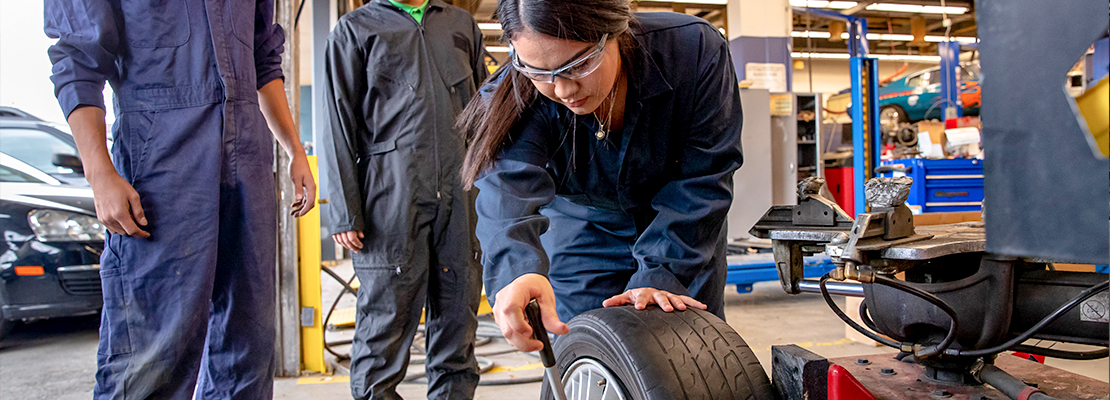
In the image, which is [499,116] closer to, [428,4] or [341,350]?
[428,4]

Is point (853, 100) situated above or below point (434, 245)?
above

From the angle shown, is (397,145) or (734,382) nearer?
(734,382)

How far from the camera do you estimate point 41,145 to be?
116 inches

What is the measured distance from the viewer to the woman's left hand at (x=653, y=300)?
1.05 meters

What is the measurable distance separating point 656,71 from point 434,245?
1.03m

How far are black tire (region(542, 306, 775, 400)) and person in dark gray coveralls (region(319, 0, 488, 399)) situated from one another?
0.92 meters

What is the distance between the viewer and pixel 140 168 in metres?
1.22

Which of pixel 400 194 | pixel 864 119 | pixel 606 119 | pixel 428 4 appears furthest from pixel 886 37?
pixel 606 119

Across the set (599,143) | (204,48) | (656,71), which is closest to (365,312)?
(204,48)

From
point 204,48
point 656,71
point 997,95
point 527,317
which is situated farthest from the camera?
point 204,48

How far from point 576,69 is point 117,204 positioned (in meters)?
0.84

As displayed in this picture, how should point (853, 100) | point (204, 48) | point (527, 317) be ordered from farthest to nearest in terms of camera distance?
point (853, 100) → point (204, 48) → point (527, 317)

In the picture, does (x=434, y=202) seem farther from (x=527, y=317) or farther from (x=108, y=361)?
(x=527, y=317)

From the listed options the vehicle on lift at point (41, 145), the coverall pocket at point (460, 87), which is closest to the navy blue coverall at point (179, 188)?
the coverall pocket at point (460, 87)
